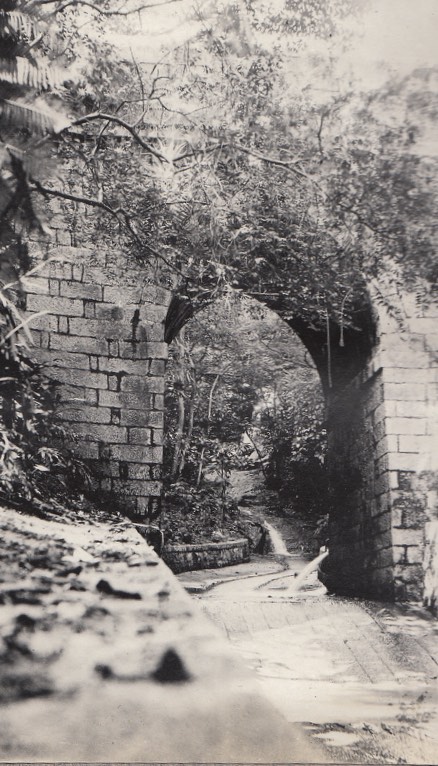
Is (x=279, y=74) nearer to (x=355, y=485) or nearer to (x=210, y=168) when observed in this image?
(x=210, y=168)

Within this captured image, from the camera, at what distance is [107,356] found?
2207 millimetres

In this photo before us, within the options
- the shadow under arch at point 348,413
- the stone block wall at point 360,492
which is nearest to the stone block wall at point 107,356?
the shadow under arch at point 348,413

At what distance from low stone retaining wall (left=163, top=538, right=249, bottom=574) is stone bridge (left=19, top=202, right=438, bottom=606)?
0.15m

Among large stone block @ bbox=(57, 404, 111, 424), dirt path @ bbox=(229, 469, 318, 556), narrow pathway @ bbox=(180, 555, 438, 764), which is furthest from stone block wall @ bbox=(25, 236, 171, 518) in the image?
narrow pathway @ bbox=(180, 555, 438, 764)

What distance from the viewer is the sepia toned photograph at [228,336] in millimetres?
2072

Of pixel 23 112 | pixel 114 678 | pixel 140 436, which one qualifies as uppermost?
pixel 23 112

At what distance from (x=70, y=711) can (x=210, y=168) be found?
5.53 ft

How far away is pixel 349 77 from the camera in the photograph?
88.3 inches

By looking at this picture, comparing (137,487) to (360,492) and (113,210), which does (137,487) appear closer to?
(360,492)

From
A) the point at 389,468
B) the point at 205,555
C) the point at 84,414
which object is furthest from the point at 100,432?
the point at 389,468

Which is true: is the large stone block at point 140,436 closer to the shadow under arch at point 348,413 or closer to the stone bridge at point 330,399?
the stone bridge at point 330,399

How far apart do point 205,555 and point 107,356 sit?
725 millimetres

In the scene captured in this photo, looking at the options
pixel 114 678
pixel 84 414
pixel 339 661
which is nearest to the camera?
pixel 114 678

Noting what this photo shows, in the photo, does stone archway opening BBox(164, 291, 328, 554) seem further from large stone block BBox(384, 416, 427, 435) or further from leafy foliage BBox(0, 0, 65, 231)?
leafy foliage BBox(0, 0, 65, 231)
